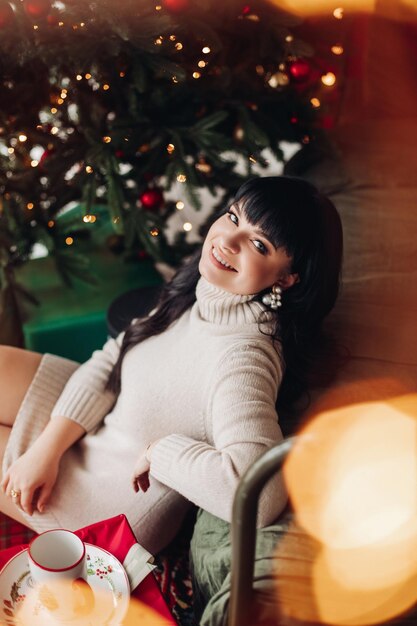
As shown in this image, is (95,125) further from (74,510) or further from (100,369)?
(74,510)

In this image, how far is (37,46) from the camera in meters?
1.42

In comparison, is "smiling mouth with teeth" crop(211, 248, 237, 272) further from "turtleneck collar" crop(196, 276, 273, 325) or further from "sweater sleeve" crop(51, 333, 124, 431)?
"sweater sleeve" crop(51, 333, 124, 431)

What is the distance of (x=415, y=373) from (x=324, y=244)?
42 centimetres

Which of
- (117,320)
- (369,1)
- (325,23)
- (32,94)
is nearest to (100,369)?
(117,320)

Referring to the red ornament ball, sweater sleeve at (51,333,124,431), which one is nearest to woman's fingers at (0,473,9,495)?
sweater sleeve at (51,333,124,431)

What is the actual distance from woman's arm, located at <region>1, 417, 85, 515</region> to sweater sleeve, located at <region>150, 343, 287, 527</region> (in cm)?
26

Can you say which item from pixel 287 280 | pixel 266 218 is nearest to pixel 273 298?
pixel 287 280

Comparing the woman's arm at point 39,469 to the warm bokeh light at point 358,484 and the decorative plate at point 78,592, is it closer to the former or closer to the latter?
the decorative plate at point 78,592

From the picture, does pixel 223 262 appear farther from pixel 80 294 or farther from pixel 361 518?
pixel 80 294

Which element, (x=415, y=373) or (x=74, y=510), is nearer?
(x=74, y=510)

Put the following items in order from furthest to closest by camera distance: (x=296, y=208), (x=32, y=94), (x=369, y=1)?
(x=369, y=1), (x=32, y=94), (x=296, y=208)

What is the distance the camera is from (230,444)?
0.99m

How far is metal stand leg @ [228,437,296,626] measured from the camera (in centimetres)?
61

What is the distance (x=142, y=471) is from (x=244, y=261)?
46cm
